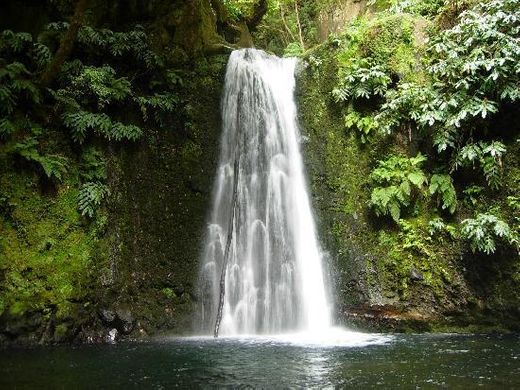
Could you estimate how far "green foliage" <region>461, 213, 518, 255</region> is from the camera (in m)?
6.74

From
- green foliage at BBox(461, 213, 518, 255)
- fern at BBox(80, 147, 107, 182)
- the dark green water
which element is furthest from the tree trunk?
green foliage at BBox(461, 213, 518, 255)

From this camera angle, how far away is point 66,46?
711 centimetres

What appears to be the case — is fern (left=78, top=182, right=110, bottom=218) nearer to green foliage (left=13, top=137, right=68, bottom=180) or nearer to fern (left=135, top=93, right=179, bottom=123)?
green foliage (left=13, top=137, right=68, bottom=180)

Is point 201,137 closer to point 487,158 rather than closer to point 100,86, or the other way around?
point 100,86

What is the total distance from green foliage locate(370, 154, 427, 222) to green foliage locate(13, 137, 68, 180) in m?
5.50

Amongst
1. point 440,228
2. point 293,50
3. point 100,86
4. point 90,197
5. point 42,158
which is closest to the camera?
point 42,158

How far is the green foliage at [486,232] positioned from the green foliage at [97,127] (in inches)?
237

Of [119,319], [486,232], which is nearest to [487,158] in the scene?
[486,232]

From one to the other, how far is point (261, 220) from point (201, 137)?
2.24m

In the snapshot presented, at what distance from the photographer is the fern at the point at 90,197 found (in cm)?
718

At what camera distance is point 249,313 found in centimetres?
732

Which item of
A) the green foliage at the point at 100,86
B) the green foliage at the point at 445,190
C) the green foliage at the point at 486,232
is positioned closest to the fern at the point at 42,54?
the green foliage at the point at 100,86

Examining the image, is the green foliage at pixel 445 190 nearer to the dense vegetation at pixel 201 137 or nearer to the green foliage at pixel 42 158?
the dense vegetation at pixel 201 137

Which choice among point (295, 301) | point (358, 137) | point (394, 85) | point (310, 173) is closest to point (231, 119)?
point (310, 173)
